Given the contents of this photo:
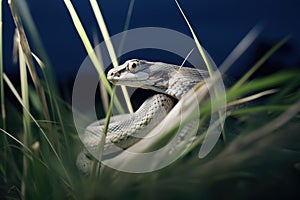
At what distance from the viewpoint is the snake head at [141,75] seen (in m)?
0.65

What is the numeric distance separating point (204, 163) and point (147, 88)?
0.30 m

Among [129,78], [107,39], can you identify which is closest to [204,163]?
[129,78]

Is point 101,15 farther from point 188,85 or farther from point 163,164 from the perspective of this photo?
point 163,164

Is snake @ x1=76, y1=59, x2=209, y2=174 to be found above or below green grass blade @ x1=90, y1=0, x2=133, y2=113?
below

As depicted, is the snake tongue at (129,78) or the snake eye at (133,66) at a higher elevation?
the snake eye at (133,66)

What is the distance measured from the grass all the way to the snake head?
2.4 inches

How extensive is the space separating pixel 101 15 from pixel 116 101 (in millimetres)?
164

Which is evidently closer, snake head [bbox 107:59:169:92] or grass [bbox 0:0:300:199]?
grass [bbox 0:0:300:199]

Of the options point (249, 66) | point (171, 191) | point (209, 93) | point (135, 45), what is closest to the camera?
point (171, 191)

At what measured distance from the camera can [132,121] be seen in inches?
26.3

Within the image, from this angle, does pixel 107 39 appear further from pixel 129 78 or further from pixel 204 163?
pixel 204 163

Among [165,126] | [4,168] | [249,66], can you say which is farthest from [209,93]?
[4,168]

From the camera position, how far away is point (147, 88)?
2.24 feet

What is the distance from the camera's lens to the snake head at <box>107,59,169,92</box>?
652mm
